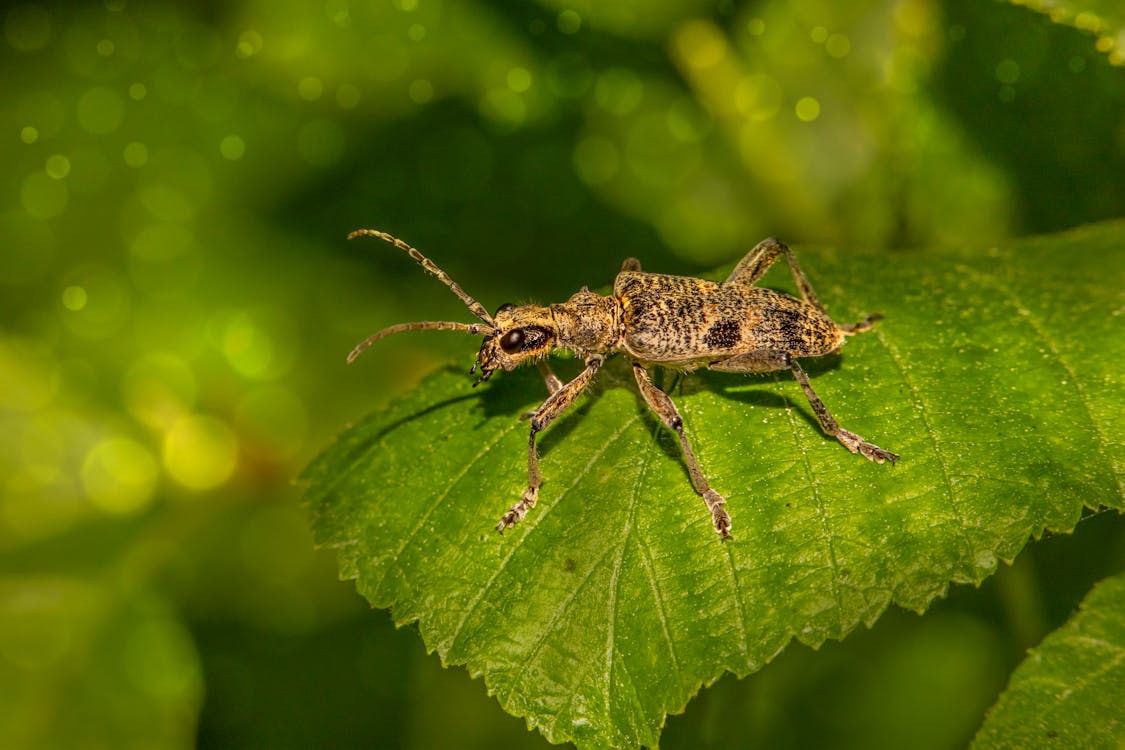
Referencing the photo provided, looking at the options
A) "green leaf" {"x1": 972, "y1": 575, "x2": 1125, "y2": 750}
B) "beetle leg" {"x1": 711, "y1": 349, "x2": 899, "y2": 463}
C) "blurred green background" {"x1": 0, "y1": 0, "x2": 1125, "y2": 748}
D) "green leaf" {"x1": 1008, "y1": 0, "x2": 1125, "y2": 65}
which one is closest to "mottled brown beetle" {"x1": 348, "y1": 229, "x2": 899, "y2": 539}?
"beetle leg" {"x1": 711, "y1": 349, "x2": 899, "y2": 463}

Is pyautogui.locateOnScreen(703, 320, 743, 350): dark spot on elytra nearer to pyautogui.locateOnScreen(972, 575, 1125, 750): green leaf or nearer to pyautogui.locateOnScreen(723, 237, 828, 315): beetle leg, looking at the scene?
pyautogui.locateOnScreen(723, 237, 828, 315): beetle leg

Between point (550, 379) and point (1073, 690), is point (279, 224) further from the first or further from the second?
point (1073, 690)

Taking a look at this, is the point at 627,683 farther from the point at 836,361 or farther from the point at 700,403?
the point at 836,361

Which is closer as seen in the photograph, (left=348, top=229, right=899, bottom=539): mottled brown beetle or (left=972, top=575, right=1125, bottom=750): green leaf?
(left=972, top=575, right=1125, bottom=750): green leaf

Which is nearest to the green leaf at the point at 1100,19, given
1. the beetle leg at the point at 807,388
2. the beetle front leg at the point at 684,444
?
the beetle leg at the point at 807,388

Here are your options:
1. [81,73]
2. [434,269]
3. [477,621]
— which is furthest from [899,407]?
[81,73]

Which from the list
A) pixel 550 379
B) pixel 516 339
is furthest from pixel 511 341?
pixel 550 379
